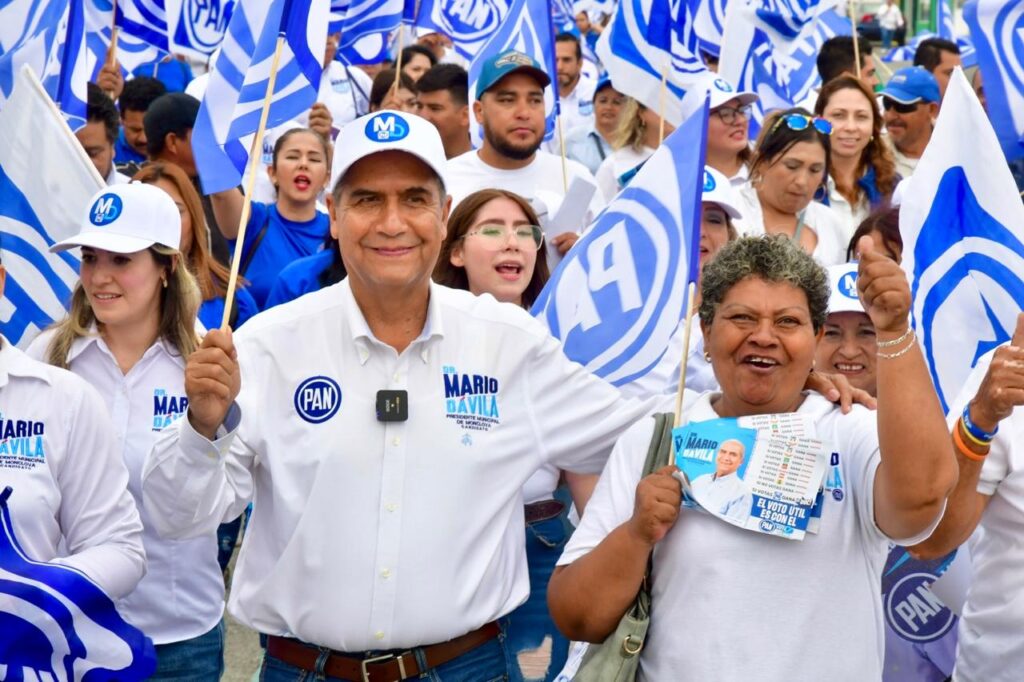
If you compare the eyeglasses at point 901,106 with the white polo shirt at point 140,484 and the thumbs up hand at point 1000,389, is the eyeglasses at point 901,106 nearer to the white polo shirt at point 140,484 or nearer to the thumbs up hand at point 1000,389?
the white polo shirt at point 140,484

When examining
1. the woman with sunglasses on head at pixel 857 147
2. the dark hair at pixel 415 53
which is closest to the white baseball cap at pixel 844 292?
the woman with sunglasses on head at pixel 857 147

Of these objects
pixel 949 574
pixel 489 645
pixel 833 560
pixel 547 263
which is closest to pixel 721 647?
pixel 833 560

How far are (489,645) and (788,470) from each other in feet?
2.93

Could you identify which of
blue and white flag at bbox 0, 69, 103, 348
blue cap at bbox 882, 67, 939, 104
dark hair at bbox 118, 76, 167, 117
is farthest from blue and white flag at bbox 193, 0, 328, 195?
dark hair at bbox 118, 76, 167, 117

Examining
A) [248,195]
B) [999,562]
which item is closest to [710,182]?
[999,562]

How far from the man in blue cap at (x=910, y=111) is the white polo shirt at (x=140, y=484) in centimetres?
564

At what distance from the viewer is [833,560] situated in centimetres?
343

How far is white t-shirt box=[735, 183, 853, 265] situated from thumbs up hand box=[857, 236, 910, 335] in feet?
12.0

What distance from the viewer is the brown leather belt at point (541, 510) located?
508 cm

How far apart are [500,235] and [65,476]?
6.50 ft

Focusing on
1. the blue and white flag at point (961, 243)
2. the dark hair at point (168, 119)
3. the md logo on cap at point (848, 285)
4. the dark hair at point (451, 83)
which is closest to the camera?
the blue and white flag at point (961, 243)

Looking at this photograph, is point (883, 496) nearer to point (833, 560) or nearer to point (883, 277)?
point (833, 560)

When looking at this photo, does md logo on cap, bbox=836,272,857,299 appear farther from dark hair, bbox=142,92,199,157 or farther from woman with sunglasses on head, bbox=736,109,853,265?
dark hair, bbox=142,92,199,157

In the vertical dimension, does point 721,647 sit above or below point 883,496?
below
